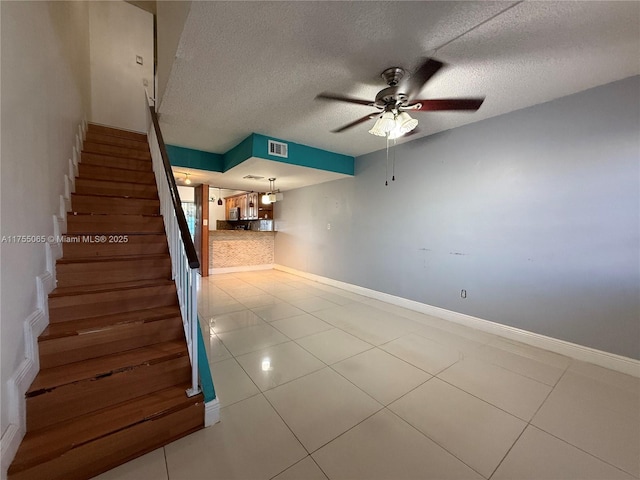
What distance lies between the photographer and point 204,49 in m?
1.74

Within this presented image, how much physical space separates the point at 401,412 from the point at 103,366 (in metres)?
1.94

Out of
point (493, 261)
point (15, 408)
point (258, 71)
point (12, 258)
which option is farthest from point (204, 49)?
point (493, 261)

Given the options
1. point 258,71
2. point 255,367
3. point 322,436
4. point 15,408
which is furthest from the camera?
point 255,367

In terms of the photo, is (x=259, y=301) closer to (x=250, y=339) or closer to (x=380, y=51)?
(x=250, y=339)

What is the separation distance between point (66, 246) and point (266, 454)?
7.55ft

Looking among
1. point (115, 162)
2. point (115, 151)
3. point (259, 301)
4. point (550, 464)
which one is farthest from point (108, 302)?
point (550, 464)

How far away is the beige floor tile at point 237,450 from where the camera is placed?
1.23 metres

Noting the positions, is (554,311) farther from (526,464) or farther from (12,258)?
(12,258)

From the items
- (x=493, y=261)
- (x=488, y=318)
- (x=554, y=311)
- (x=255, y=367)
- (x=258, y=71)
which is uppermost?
(x=258, y=71)

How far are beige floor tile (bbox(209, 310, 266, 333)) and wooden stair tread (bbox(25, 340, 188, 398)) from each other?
4.00 feet

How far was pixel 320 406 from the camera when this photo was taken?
1.69 m

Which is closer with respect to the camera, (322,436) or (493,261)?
(322,436)

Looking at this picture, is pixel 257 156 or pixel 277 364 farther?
pixel 257 156

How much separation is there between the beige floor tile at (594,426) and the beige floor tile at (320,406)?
1133mm
